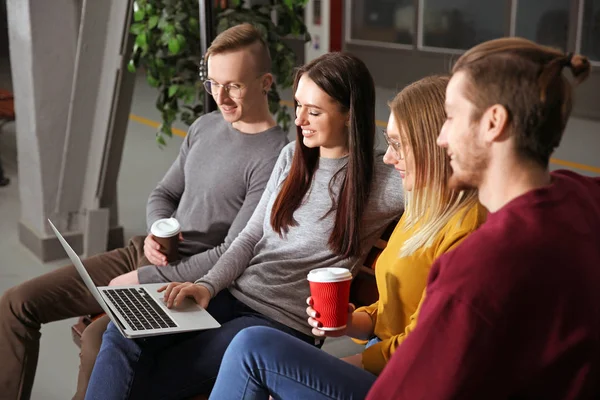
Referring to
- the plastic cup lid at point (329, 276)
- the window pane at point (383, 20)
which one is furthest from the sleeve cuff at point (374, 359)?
the window pane at point (383, 20)

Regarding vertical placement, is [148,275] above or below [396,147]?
below

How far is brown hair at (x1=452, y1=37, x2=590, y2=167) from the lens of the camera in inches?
50.6

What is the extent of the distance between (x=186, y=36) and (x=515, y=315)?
353 cm

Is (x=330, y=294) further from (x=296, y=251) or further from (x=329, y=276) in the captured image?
(x=296, y=251)

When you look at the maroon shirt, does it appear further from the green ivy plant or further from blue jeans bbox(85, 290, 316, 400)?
A: the green ivy plant

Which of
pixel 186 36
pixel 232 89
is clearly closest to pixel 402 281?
pixel 232 89

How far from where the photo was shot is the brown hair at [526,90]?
4.22 feet

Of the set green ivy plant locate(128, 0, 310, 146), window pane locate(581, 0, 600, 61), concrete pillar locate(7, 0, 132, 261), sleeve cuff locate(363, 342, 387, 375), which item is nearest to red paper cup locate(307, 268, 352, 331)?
sleeve cuff locate(363, 342, 387, 375)

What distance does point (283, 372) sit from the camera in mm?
1767

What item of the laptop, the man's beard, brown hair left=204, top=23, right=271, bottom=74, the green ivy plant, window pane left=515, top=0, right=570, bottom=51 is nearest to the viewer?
the man's beard

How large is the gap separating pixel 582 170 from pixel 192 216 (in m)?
5.49

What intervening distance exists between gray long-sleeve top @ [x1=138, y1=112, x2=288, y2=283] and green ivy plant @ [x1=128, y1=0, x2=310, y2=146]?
1.65 meters

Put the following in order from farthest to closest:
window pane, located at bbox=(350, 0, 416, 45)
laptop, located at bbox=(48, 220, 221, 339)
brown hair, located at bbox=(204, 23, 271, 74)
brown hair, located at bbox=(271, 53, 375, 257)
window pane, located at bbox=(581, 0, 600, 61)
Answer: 1. window pane, located at bbox=(350, 0, 416, 45)
2. window pane, located at bbox=(581, 0, 600, 61)
3. brown hair, located at bbox=(204, 23, 271, 74)
4. brown hair, located at bbox=(271, 53, 375, 257)
5. laptop, located at bbox=(48, 220, 221, 339)

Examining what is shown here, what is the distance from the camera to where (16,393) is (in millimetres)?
2602
